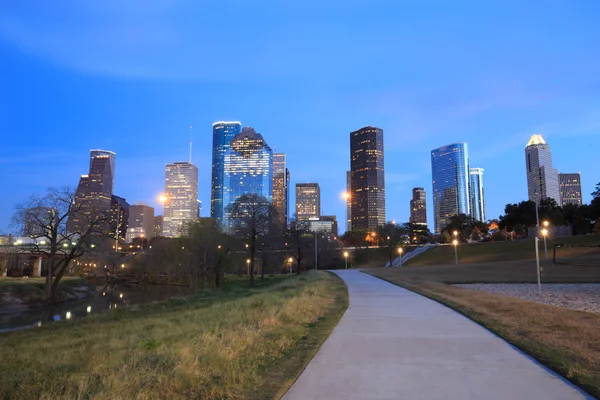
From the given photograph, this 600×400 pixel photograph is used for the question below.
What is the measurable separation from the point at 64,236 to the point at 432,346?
43034mm

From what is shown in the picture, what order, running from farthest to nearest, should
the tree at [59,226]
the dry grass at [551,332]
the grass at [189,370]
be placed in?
the tree at [59,226]
the dry grass at [551,332]
the grass at [189,370]

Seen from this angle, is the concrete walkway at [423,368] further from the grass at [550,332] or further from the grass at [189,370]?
the grass at [189,370]

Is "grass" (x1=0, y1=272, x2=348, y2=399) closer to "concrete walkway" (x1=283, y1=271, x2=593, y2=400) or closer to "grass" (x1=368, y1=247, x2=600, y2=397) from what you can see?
"concrete walkway" (x1=283, y1=271, x2=593, y2=400)

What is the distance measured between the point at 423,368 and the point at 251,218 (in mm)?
44107

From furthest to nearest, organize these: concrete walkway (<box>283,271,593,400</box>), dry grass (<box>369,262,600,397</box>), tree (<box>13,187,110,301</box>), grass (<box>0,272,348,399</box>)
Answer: tree (<box>13,187,110,301</box>), dry grass (<box>369,262,600,397</box>), concrete walkway (<box>283,271,593,400</box>), grass (<box>0,272,348,399</box>)

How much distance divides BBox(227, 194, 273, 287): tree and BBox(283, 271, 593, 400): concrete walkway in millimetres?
39192

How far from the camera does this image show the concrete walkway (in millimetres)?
5438

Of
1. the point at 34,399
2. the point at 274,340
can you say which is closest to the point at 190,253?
the point at 274,340

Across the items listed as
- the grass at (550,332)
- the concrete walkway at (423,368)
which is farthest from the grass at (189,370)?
the grass at (550,332)

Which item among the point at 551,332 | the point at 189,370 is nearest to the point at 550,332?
the point at 551,332

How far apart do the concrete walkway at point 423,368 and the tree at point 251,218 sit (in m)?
39.2

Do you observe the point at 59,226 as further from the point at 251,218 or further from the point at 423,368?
the point at 423,368

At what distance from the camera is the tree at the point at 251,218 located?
1954 inches

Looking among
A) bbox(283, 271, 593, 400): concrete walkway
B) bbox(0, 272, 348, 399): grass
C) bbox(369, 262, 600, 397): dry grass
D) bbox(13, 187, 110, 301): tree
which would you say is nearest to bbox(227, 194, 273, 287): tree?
bbox(13, 187, 110, 301): tree
